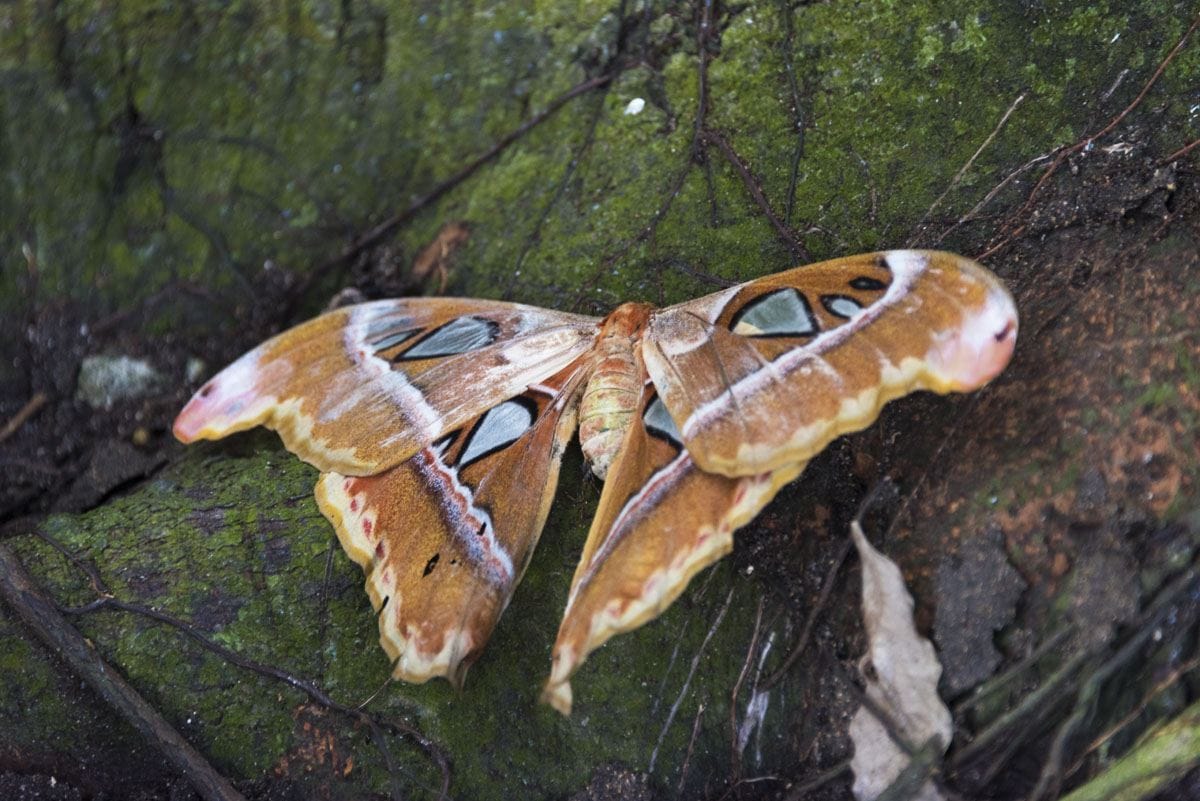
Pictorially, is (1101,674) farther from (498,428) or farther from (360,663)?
(360,663)

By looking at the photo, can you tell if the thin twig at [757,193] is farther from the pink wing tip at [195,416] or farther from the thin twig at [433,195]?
the pink wing tip at [195,416]

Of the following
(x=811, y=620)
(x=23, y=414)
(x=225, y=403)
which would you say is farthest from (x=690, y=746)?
(x=23, y=414)

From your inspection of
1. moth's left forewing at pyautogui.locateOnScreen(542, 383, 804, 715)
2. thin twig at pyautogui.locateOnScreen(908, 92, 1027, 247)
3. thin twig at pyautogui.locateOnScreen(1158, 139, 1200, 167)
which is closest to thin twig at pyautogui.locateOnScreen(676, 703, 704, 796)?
moth's left forewing at pyautogui.locateOnScreen(542, 383, 804, 715)

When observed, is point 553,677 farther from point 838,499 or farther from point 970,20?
point 970,20

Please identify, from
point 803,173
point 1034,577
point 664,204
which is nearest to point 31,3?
point 664,204

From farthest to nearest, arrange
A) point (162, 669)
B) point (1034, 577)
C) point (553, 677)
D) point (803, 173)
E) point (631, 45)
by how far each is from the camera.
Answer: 1. point (631, 45)
2. point (803, 173)
3. point (162, 669)
4. point (1034, 577)
5. point (553, 677)

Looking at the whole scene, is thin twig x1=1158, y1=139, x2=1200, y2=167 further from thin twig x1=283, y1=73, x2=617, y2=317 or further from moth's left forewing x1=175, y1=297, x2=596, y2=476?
thin twig x1=283, y1=73, x2=617, y2=317

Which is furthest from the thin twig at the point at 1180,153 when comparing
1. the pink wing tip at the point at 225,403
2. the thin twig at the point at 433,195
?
the pink wing tip at the point at 225,403
